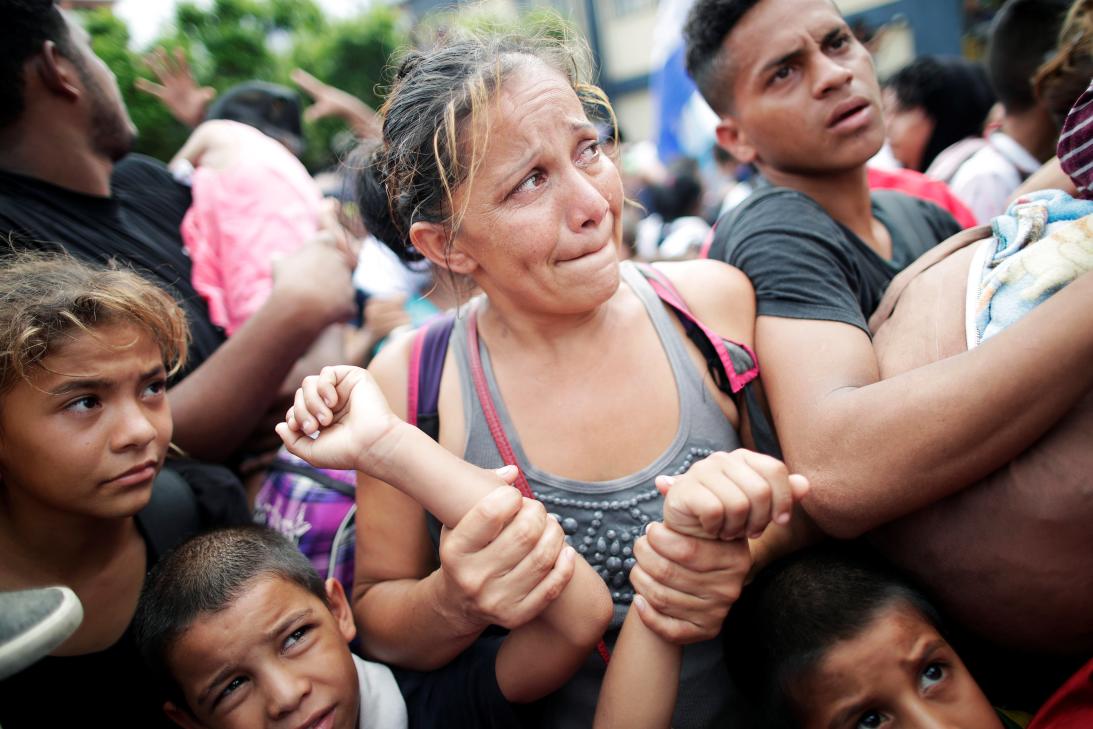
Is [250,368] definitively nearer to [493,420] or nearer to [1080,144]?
[493,420]

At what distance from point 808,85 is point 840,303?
0.82 metres

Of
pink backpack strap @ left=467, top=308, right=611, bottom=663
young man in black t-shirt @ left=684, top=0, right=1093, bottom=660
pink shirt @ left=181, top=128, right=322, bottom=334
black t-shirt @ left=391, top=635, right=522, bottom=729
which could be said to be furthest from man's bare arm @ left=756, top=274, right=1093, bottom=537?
pink shirt @ left=181, top=128, right=322, bottom=334

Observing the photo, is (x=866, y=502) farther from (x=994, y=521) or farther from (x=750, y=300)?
(x=750, y=300)

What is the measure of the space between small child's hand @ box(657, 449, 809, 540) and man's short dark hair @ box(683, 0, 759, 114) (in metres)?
1.41

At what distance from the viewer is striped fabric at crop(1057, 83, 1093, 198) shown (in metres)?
1.28

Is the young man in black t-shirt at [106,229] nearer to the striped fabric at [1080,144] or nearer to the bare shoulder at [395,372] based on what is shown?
the bare shoulder at [395,372]

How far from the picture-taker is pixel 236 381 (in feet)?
6.89

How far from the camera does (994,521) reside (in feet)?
4.01

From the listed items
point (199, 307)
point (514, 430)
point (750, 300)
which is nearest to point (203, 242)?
point (199, 307)

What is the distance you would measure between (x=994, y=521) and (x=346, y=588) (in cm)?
163

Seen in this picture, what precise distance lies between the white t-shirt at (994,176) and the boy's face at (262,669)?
2972 millimetres

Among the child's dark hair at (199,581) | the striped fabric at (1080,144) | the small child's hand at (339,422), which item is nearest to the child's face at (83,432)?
the child's dark hair at (199,581)

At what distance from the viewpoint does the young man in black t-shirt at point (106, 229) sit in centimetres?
210

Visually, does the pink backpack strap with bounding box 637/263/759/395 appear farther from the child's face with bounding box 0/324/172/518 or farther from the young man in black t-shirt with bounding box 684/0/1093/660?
the child's face with bounding box 0/324/172/518
